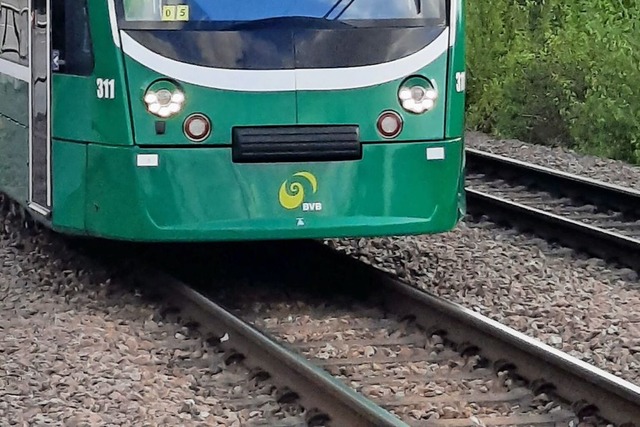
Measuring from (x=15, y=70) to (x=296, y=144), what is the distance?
7.32 feet

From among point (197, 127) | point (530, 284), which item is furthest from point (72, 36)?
point (530, 284)

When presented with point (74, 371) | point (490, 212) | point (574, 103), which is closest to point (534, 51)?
point (574, 103)

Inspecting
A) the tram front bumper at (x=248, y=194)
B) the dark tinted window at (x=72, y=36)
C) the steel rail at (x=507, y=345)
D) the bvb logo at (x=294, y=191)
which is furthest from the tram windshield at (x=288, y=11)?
the steel rail at (x=507, y=345)

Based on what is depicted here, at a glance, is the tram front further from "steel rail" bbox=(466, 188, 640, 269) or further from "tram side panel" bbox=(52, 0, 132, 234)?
"steel rail" bbox=(466, 188, 640, 269)

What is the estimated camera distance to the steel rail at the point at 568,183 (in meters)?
11.5

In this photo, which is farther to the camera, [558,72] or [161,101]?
[558,72]

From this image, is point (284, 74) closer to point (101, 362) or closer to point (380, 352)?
point (380, 352)

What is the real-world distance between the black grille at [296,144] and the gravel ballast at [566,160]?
231 inches

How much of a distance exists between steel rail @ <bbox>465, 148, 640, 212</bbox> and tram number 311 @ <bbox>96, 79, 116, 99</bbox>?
509 cm

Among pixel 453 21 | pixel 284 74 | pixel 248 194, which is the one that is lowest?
pixel 248 194

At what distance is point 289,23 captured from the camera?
7.68 metres

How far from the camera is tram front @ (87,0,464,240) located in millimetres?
7484

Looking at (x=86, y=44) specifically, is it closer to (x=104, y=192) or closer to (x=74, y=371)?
(x=104, y=192)

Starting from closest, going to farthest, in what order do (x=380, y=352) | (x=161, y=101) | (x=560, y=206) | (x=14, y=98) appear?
1. (x=380, y=352)
2. (x=161, y=101)
3. (x=14, y=98)
4. (x=560, y=206)
